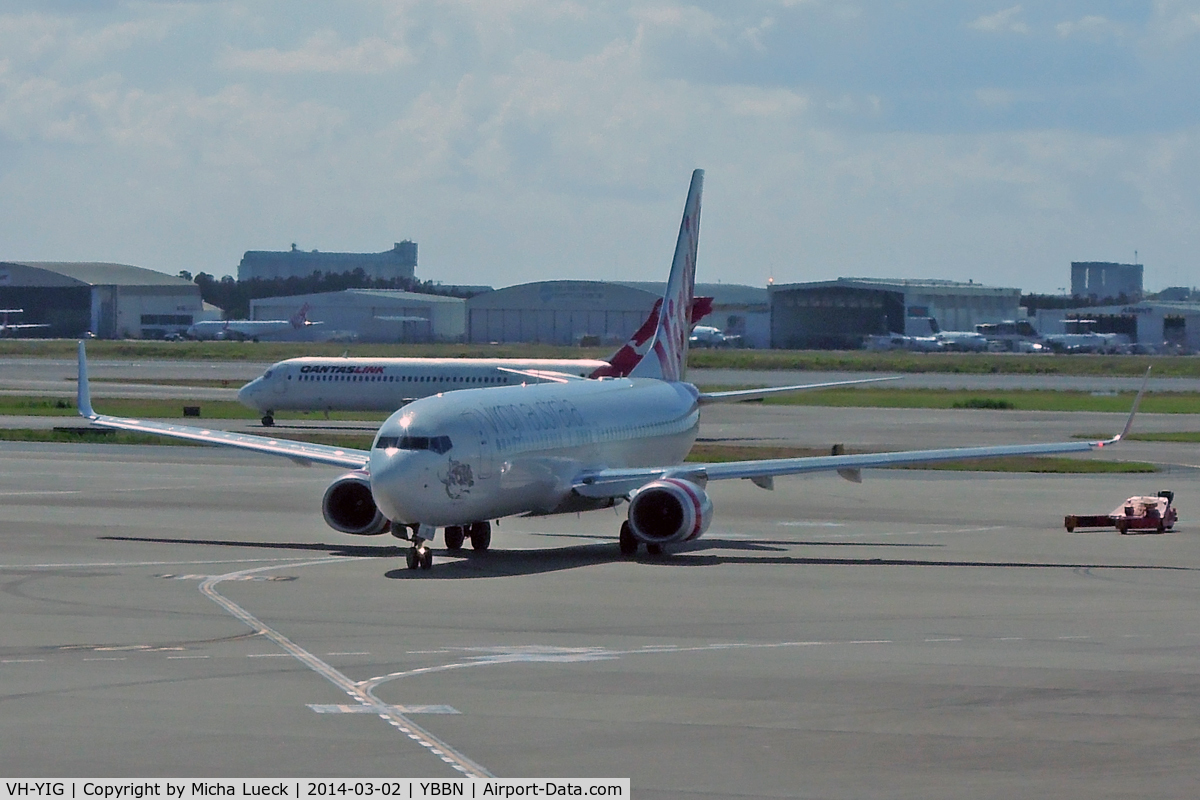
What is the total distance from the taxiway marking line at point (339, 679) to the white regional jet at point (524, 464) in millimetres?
3098

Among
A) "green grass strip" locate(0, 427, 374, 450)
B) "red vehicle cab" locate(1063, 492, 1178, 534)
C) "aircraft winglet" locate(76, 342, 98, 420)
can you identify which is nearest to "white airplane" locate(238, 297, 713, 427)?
"green grass strip" locate(0, 427, 374, 450)

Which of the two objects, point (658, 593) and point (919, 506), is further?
point (919, 506)

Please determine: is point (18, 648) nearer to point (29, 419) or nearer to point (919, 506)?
point (919, 506)

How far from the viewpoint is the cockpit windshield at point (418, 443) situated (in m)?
32.6

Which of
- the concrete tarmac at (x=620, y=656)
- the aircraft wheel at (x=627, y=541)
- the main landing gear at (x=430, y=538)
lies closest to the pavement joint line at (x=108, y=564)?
the concrete tarmac at (x=620, y=656)

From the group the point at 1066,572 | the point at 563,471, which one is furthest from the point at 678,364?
the point at 1066,572

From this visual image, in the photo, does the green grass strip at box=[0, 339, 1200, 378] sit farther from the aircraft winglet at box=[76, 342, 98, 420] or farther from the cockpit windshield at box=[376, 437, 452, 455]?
the cockpit windshield at box=[376, 437, 452, 455]

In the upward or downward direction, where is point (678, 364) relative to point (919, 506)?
upward

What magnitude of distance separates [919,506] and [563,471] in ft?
47.9

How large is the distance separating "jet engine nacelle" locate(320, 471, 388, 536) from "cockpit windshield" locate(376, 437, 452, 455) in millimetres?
3252

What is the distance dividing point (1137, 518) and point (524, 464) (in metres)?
15.3

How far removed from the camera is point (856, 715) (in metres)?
18.8

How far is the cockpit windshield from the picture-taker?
3262 cm
